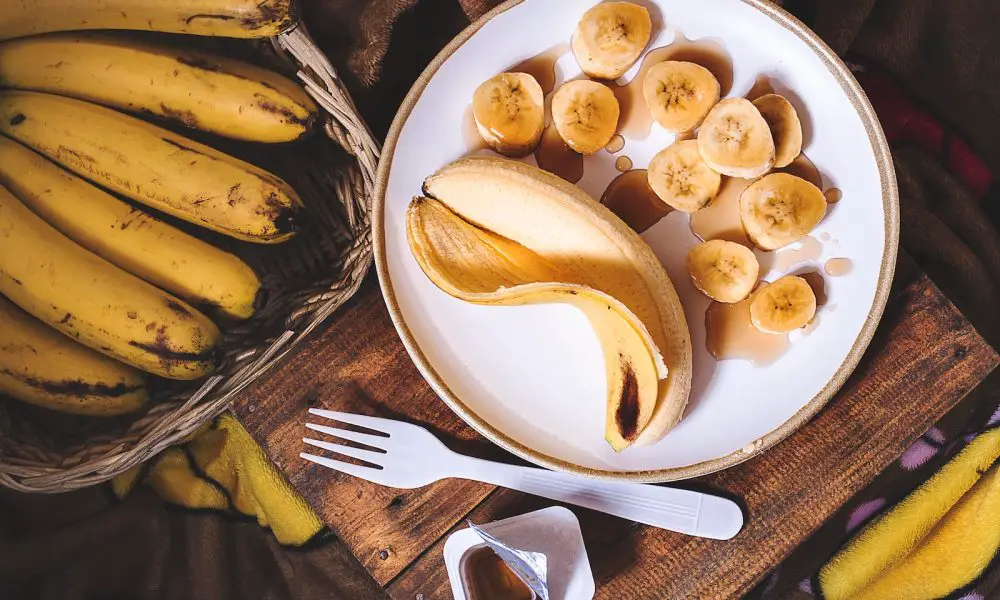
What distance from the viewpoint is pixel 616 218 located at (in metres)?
0.91

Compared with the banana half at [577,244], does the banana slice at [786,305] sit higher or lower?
higher

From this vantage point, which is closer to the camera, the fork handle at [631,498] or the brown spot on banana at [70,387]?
the brown spot on banana at [70,387]

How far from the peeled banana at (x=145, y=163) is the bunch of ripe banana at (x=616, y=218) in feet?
0.65

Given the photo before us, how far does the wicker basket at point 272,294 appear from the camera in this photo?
0.95 m

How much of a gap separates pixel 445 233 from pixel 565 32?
0.32m

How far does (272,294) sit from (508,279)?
1.14ft

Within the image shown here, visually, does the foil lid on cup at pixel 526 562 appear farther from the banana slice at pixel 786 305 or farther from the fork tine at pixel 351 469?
the banana slice at pixel 786 305

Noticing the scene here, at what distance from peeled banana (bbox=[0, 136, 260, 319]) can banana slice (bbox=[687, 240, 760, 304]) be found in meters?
0.57

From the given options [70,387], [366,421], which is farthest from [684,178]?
[70,387]

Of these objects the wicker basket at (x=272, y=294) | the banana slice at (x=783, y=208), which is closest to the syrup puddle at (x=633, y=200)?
the banana slice at (x=783, y=208)

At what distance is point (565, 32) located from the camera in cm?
99

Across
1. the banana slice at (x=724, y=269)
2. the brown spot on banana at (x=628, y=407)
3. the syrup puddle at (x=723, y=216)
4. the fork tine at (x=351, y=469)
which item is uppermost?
the syrup puddle at (x=723, y=216)

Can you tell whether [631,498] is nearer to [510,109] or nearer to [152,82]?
[510,109]

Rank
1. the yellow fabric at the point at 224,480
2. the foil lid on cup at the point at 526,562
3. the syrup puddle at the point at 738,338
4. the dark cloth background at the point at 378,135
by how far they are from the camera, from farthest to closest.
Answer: the yellow fabric at the point at 224,480, the dark cloth background at the point at 378,135, the syrup puddle at the point at 738,338, the foil lid on cup at the point at 526,562
